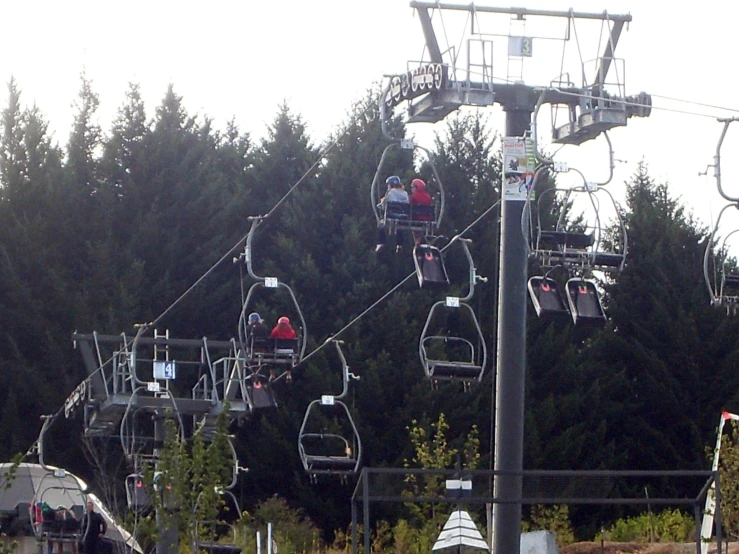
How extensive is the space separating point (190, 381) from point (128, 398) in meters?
15.1

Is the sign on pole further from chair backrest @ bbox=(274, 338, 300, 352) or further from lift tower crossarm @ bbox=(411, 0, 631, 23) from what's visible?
chair backrest @ bbox=(274, 338, 300, 352)

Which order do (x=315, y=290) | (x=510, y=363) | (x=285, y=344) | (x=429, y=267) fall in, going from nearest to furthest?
(x=429, y=267) → (x=510, y=363) → (x=285, y=344) → (x=315, y=290)

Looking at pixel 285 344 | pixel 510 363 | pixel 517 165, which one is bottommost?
pixel 510 363

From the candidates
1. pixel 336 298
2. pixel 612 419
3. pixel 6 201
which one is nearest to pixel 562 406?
pixel 612 419

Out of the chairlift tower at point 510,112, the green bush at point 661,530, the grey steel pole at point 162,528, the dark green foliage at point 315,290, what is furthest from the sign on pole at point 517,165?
the dark green foliage at point 315,290

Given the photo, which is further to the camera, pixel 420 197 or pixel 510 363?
pixel 510 363

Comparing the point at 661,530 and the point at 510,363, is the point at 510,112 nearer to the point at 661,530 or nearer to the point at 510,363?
the point at 510,363

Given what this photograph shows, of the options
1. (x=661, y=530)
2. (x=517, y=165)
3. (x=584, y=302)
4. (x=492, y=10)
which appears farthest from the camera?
(x=661, y=530)

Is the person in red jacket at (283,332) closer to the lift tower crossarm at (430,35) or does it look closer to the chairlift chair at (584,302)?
the lift tower crossarm at (430,35)

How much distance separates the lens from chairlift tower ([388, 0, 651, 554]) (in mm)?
20281

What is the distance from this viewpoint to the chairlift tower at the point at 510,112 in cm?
2028

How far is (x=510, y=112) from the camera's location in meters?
20.9

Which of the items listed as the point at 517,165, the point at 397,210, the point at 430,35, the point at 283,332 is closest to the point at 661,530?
the point at 283,332

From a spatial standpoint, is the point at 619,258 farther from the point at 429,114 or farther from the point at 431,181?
the point at 431,181
